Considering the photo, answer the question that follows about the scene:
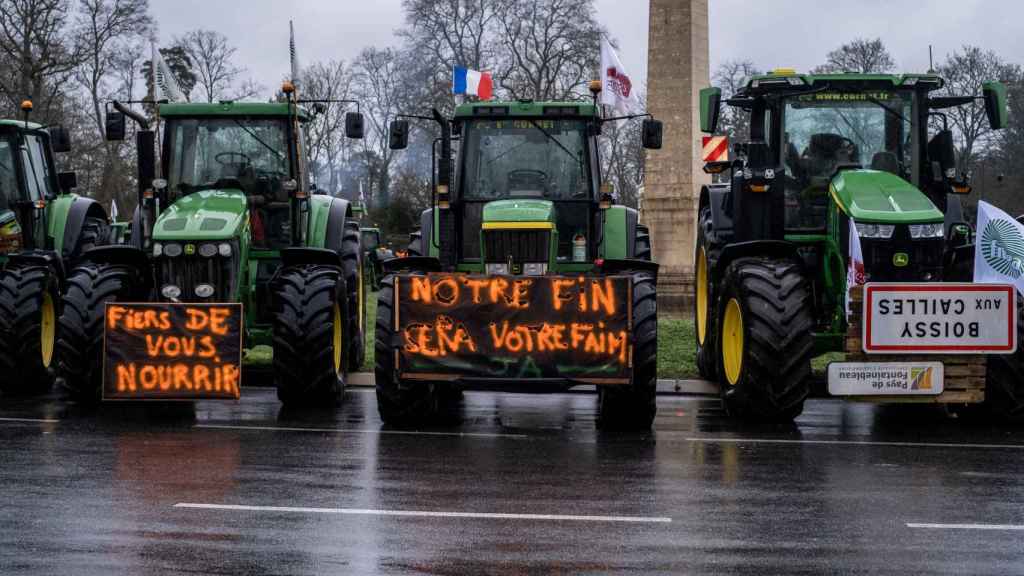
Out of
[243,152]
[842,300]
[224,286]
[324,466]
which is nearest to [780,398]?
[842,300]

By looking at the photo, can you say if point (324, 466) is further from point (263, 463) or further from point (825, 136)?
point (825, 136)

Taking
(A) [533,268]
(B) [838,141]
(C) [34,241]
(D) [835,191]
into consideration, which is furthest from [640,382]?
(C) [34,241]

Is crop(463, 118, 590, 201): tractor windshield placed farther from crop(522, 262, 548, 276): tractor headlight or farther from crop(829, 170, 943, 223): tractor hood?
crop(829, 170, 943, 223): tractor hood

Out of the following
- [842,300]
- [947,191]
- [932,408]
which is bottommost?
[932,408]

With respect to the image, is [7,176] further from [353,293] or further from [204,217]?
[353,293]

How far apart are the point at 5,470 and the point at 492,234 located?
4.81 metres

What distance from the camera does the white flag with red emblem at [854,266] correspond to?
11.8 meters

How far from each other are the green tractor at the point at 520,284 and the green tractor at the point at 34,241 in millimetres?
3478

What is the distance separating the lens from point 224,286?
519 inches

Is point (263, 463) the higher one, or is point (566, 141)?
point (566, 141)

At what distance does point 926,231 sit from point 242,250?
583cm

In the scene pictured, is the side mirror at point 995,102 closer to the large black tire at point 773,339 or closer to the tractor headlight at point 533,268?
the large black tire at point 773,339

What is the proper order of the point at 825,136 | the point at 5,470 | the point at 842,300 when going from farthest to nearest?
1. the point at 825,136
2. the point at 842,300
3. the point at 5,470

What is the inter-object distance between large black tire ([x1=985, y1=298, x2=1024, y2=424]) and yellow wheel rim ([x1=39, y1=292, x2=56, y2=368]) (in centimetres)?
855
